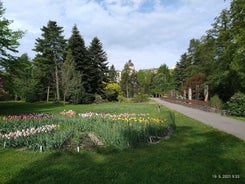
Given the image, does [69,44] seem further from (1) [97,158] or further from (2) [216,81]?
(1) [97,158]

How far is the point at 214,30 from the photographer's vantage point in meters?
22.9

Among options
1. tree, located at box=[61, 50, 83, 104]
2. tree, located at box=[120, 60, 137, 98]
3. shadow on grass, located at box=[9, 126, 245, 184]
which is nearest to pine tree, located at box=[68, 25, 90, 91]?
tree, located at box=[61, 50, 83, 104]

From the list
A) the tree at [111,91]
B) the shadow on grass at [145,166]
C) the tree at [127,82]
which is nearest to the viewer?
the shadow on grass at [145,166]

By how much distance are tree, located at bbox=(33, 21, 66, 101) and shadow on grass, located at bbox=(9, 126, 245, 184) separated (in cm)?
3191

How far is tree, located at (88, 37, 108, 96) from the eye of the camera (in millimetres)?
35969

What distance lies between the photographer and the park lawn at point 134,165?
3696mm

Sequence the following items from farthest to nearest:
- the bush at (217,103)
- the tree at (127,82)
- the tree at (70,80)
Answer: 1. the tree at (127,82)
2. the tree at (70,80)
3. the bush at (217,103)

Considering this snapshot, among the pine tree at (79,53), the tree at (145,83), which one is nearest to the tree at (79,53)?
the pine tree at (79,53)

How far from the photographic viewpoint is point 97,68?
3841 cm

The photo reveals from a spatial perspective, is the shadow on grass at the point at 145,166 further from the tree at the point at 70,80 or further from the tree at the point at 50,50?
the tree at the point at 50,50

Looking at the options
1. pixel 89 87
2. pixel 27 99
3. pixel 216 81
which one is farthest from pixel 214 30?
pixel 27 99

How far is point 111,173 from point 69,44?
33.5 meters

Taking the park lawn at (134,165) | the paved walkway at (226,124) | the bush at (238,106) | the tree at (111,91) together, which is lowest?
the park lawn at (134,165)

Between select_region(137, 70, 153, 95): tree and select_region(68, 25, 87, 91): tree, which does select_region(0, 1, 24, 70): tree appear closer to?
select_region(68, 25, 87, 91): tree
